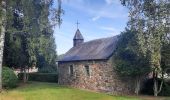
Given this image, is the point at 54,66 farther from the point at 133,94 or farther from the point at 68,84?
the point at 133,94

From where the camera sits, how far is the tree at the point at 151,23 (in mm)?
24359

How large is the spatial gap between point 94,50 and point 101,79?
4.70 metres

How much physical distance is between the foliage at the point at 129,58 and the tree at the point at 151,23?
322 cm

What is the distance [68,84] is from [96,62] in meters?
6.85

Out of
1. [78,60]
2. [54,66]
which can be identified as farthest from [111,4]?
[54,66]

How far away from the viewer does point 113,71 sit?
31875 millimetres

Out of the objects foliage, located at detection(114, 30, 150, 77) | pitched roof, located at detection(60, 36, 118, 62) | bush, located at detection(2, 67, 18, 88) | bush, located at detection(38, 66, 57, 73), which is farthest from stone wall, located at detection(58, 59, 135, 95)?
bush, located at detection(38, 66, 57, 73)

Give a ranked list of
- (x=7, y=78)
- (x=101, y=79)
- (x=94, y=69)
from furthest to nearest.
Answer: (x=94, y=69), (x=101, y=79), (x=7, y=78)

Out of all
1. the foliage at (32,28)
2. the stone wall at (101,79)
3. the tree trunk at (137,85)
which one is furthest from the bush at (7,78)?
the tree trunk at (137,85)

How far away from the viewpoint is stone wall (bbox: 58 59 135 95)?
31.9 metres

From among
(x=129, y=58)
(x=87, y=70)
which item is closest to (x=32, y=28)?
(x=87, y=70)

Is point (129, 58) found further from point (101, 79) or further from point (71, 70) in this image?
point (71, 70)

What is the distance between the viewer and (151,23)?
2489 cm

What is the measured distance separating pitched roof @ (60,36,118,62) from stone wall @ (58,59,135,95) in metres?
0.65
